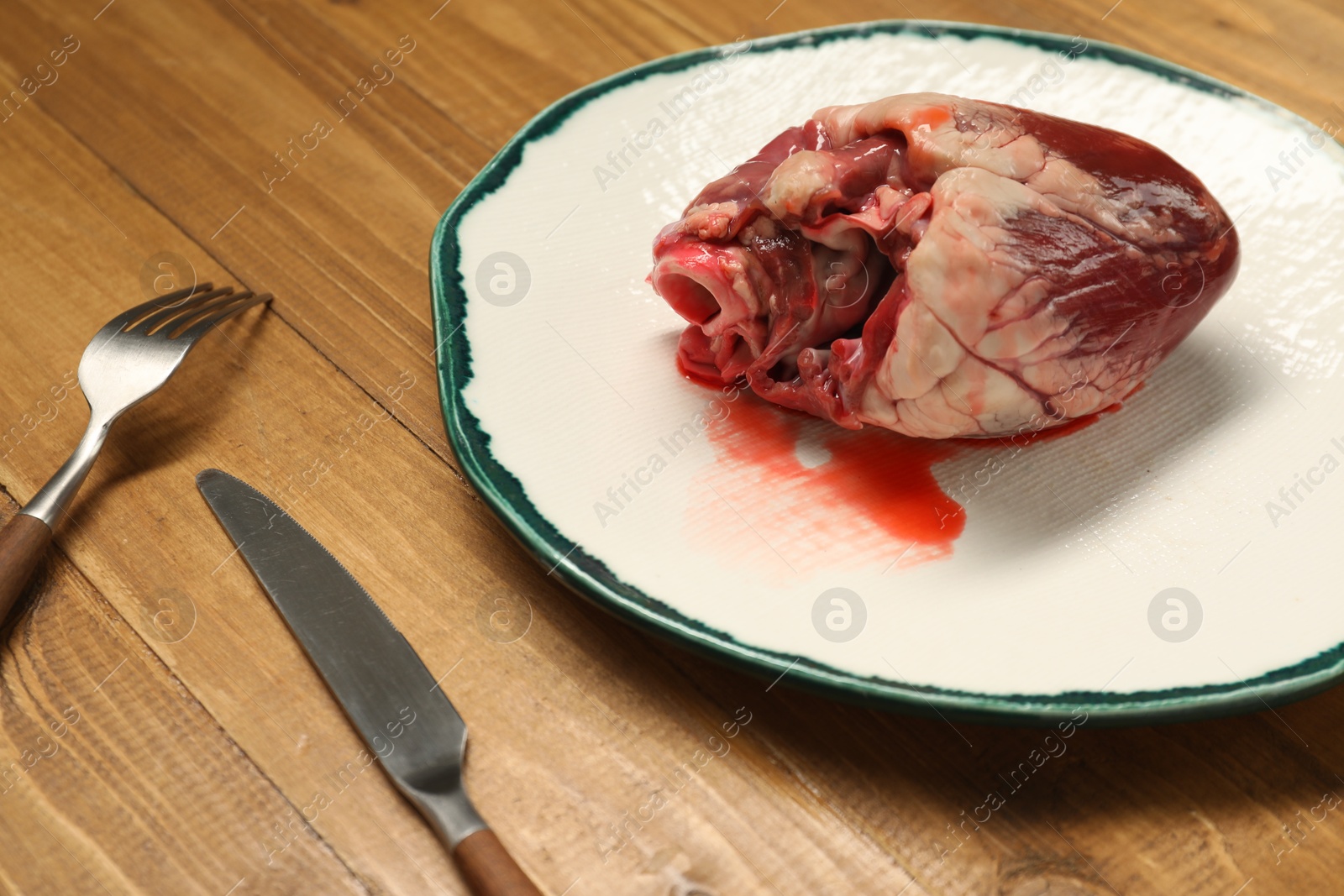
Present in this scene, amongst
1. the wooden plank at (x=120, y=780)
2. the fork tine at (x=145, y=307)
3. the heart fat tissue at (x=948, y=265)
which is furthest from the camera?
the fork tine at (x=145, y=307)

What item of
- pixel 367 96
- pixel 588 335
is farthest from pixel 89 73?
pixel 588 335

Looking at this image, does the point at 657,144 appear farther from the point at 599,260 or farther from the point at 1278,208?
the point at 1278,208

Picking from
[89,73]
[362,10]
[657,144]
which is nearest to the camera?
[657,144]

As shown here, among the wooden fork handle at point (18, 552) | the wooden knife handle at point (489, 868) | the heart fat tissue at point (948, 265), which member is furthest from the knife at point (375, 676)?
the heart fat tissue at point (948, 265)

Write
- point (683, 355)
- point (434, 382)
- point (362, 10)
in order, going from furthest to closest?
point (362, 10) < point (434, 382) < point (683, 355)

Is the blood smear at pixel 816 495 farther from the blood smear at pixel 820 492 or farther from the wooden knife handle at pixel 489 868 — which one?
the wooden knife handle at pixel 489 868

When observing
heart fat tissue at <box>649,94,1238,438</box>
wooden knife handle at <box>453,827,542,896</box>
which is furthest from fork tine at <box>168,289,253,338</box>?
wooden knife handle at <box>453,827,542,896</box>

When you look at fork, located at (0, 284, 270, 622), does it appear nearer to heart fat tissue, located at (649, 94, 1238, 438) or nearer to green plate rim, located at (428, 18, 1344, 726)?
green plate rim, located at (428, 18, 1344, 726)
